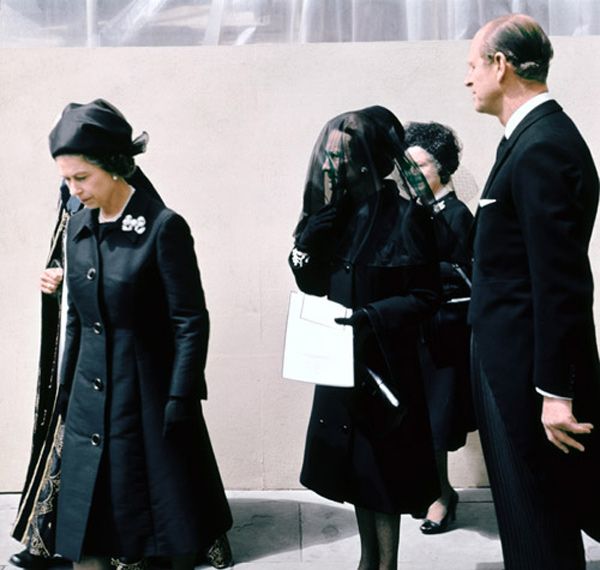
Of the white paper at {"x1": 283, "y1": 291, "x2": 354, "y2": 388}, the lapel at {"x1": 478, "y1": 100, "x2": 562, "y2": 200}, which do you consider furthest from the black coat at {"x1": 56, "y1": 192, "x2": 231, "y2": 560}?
the lapel at {"x1": 478, "y1": 100, "x2": 562, "y2": 200}

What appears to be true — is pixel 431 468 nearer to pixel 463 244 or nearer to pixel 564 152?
pixel 463 244

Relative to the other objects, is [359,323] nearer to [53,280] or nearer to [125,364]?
[125,364]

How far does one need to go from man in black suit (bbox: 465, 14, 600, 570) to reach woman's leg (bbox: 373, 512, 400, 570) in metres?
0.70

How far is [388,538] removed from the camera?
152 inches

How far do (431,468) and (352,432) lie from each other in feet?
1.02

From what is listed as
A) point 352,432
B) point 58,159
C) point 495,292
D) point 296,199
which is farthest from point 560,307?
point 296,199

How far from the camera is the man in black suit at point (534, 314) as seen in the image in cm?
286

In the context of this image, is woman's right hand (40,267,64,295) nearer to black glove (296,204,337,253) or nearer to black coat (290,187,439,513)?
black glove (296,204,337,253)

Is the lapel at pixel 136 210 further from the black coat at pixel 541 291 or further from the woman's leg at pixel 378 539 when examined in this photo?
the woman's leg at pixel 378 539

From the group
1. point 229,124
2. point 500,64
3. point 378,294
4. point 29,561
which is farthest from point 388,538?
point 229,124

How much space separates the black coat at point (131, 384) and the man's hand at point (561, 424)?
1130 millimetres

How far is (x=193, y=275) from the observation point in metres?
3.56

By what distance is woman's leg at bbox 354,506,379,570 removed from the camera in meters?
3.94

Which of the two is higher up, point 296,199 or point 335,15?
point 335,15
